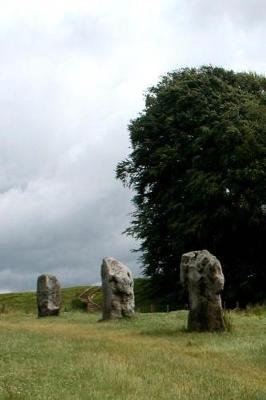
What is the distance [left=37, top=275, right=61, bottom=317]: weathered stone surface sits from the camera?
4344 centimetres

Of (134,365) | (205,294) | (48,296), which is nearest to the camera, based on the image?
(134,365)

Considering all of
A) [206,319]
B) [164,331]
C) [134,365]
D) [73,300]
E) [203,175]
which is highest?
[203,175]

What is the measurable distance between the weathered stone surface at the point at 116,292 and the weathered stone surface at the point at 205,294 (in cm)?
853

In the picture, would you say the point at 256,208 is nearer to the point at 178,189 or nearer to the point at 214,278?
the point at 178,189

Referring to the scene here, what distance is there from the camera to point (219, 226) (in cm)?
4984

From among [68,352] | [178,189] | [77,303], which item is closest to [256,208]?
[178,189]

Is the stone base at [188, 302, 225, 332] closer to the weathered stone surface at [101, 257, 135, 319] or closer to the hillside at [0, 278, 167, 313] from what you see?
the weathered stone surface at [101, 257, 135, 319]

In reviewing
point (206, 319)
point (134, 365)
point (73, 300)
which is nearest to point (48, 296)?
point (206, 319)

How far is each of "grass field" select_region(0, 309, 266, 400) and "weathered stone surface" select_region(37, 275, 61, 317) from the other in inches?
640

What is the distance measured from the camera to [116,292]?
3681 centimetres

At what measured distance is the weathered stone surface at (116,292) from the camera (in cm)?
3616

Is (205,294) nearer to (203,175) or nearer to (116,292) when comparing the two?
(116,292)

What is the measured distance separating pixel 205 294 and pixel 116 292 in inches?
403

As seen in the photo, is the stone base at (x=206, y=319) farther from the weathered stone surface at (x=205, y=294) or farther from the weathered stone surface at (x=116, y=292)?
the weathered stone surface at (x=116, y=292)
